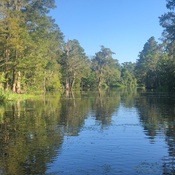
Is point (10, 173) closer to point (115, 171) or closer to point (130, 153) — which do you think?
point (115, 171)

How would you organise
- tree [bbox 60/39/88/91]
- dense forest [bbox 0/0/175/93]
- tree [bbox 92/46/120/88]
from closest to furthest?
dense forest [bbox 0/0/175/93] → tree [bbox 60/39/88/91] → tree [bbox 92/46/120/88]

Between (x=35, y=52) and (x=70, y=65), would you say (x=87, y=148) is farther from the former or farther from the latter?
(x=70, y=65)

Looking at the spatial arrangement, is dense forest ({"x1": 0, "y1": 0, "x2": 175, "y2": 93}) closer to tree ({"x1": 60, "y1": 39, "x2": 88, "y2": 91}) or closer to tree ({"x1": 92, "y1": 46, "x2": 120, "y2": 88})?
tree ({"x1": 60, "y1": 39, "x2": 88, "y2": 91})

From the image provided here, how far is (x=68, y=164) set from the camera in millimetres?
11781

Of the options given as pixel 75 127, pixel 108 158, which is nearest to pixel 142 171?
pixel 108 158

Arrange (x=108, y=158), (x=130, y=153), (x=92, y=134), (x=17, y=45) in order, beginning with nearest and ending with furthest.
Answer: (x=108, y=158)
(x=130, y=153)
(x=92, y=134)
(x=17, y=45)

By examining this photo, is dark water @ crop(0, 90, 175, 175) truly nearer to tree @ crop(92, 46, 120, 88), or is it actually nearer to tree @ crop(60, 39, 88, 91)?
tree @ crop(60, 39, 88, 91)

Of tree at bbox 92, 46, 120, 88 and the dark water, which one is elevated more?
tree at bbox 92, 46, 120, 88

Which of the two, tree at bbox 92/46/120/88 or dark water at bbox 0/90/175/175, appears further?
tree at bbox 92/46/120/88

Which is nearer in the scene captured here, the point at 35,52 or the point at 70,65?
the point at 35,52

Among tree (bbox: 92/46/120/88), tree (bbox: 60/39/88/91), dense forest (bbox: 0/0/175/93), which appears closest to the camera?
dense forest (bbox: 0/0/175/93)

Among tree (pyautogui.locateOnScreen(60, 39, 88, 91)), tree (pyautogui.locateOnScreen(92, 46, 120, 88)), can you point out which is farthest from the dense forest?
tree (pyautogui.locateOnScreen(92, 46, 120, 88))

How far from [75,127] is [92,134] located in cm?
291

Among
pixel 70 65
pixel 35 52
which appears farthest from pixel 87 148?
pixel 70 65
